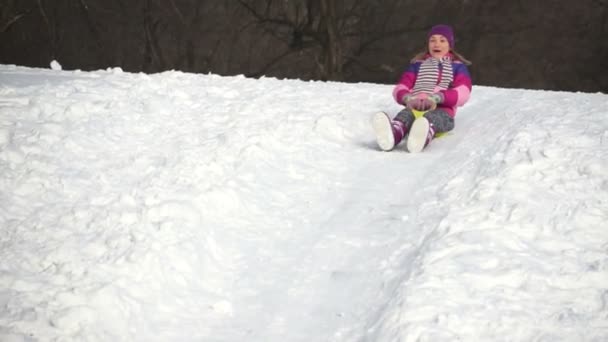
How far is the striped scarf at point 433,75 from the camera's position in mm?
7266

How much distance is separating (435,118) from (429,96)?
0.23m

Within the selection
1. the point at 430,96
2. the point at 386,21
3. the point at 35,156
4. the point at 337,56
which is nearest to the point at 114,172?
the point at 35,156

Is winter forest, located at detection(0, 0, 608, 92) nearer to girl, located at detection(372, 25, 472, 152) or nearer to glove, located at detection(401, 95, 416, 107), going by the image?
girl, located at detection(372, 25, 472, 152)

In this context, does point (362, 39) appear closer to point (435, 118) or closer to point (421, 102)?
point (421, 102)

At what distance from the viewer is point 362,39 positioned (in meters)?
19.7

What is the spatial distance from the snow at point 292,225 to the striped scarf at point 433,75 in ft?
1.51

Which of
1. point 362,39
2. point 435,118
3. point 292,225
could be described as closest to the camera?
point 292,225

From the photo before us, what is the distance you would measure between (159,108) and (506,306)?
4550 millimetres

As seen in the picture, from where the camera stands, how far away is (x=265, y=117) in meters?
7.43

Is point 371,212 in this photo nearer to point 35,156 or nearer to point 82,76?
point 35,156

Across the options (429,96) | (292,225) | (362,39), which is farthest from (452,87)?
(362,39)

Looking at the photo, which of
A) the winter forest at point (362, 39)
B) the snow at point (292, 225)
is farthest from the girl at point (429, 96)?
the winter forest at point (362, 39)

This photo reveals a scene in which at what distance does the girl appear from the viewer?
6.65m

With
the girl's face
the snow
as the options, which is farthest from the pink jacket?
the snow
